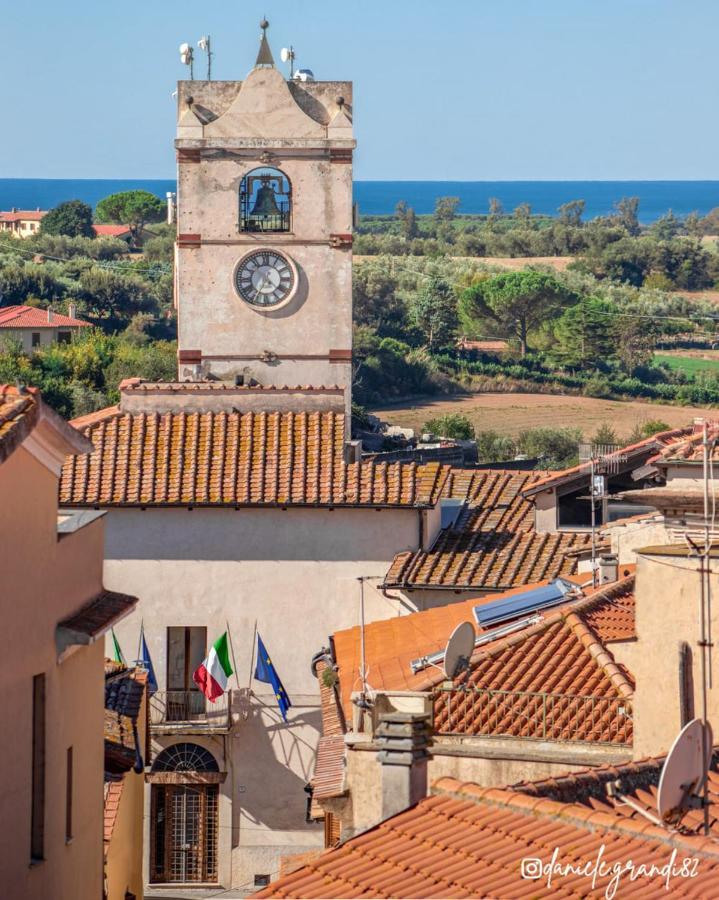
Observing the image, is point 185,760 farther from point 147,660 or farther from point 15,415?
point 15,415

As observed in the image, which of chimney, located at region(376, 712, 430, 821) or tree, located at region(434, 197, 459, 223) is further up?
tree, located at region(434, 197, 459, 223)

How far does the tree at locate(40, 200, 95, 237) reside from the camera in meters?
123

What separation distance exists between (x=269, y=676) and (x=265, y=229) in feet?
30.5

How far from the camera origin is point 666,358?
9875 centimetres

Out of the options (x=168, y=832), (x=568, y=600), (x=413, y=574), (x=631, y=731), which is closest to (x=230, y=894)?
(x=168, y=832)

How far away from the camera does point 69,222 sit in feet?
404

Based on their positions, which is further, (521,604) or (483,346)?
(483,346)

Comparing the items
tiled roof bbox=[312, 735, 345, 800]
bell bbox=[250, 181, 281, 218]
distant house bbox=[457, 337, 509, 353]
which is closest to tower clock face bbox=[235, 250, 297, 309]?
bell bbox=[250, 181, 281, 218]

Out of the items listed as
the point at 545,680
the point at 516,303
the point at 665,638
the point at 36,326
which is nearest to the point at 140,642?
the point at 545,680

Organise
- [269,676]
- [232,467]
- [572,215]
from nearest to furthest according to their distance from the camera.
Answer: [269,676] → [232,467] → [572,215]

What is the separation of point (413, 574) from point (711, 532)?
1283cm

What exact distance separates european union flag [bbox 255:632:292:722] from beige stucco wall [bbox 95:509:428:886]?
7.4 inches

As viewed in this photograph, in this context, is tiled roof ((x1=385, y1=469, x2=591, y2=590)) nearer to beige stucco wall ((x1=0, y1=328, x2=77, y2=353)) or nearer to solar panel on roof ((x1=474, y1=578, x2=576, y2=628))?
solar panel on roof ((x1=474, y1=578, x2=576, y2=628))

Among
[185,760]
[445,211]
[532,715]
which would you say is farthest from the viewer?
[445,211]
